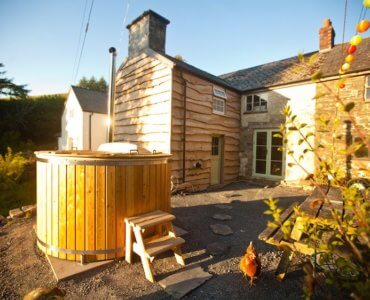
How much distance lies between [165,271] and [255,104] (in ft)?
33.4

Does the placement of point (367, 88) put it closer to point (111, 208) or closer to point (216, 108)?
point (216, 108)

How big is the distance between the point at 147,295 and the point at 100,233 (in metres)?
1.22

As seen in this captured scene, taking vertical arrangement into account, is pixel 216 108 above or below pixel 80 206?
above

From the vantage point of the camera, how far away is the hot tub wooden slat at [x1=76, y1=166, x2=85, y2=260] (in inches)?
136

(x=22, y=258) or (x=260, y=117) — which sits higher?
(x=260, y=117)

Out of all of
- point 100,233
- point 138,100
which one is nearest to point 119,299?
point 100,233

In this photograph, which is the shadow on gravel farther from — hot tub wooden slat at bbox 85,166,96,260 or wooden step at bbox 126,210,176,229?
hot tub wooden slat at bbox 85,166,96,260

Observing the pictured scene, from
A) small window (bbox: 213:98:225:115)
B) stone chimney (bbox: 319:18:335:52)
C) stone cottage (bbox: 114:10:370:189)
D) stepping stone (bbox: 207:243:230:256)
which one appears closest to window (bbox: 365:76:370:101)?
stone cottage (bbox: 114:10:370:189)

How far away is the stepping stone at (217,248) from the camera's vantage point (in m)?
4.05

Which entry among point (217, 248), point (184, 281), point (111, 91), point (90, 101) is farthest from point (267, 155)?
point (90, 101)

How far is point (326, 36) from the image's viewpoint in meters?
11.9

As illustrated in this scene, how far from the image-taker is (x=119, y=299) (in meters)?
2.86

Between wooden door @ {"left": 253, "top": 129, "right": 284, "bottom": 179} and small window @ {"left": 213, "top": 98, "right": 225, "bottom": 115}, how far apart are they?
236 cm

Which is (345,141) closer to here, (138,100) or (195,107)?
(195,107)
